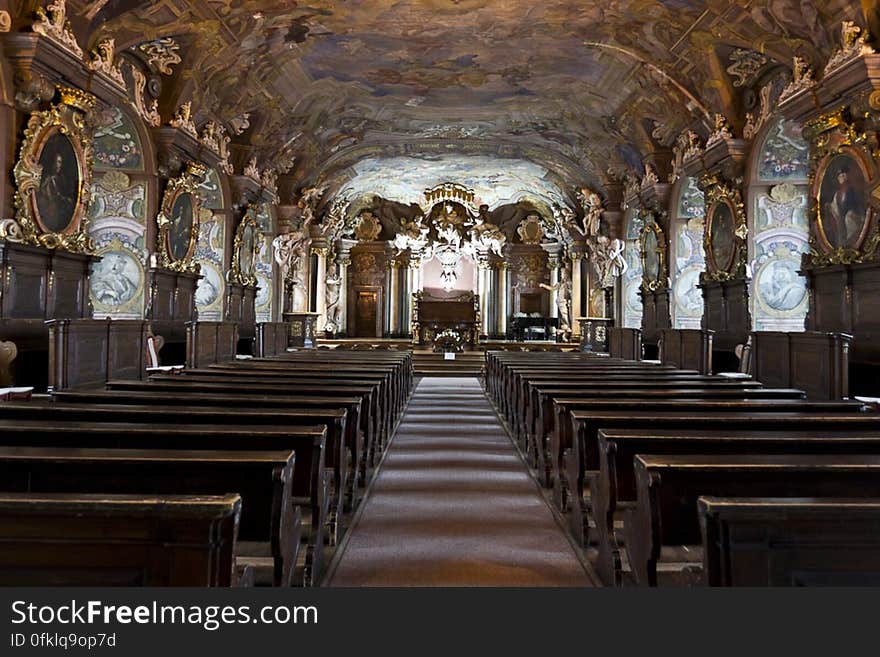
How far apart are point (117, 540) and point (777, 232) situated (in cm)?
1314

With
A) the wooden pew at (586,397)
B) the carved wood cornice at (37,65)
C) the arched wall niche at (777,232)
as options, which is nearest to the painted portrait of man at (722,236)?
the arched wall niche at (777,232)

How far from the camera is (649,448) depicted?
3.58m

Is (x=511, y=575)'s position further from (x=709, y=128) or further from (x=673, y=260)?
(x=673, y=260)

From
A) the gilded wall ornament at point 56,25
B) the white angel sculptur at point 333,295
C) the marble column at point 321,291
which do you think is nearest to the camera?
the gilded wall ornament at point 56,25

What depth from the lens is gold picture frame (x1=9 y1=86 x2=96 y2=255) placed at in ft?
26.8

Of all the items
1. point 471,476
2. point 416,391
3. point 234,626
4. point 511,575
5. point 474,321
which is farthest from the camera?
point 474,321

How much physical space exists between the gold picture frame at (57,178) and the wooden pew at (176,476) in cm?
638

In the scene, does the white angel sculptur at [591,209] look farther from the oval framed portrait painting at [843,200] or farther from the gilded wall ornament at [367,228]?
the oval framed portrait painting at [843,200]

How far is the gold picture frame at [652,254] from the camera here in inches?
650

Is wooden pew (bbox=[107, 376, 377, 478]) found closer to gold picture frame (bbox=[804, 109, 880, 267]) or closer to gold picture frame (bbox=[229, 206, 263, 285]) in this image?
gold picture frame (bbox=[804, 109, 880, 267])

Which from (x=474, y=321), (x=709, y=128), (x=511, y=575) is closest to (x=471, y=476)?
(x=511, y=575)

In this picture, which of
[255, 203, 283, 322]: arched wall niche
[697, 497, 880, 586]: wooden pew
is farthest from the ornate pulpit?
[697, 497, 880, 586]: wooden pew

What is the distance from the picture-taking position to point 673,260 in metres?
16.2

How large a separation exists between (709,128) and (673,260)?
3665mm
